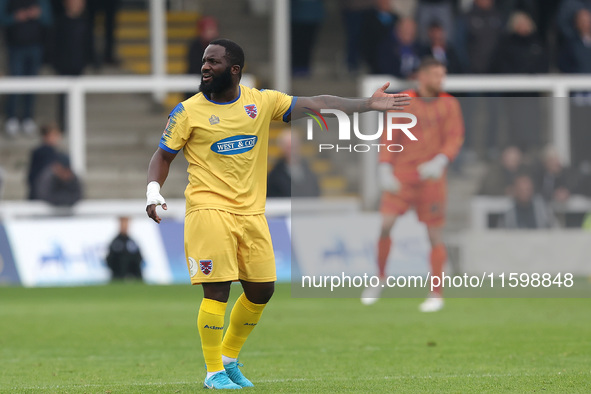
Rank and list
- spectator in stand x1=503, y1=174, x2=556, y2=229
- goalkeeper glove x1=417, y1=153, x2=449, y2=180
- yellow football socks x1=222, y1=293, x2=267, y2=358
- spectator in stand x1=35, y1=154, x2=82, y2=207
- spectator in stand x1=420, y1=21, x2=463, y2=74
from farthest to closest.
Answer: spectator in stand x1=420, y1=21, x2=463, y2=74 → spectator in stand x1=35, y1=154, x2=82, y2=207 → spectator in stand x1=503, y1=174, x2=556, y2=229 → goalkeeper glove x1=417, y1=153, x2=449, y2=180 → yellow football socks x1=222, y1=293, x2=267, y2=358

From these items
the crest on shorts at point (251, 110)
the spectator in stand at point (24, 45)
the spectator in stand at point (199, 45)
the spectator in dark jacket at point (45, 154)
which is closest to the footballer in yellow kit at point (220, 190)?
the crest on shorts at point (251, 110)

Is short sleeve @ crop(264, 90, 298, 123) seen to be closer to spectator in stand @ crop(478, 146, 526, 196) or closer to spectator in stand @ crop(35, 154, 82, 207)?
spectator in stand @ crop(478, 146, 526, 196)

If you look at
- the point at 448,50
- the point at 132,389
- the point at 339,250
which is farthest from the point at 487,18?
the point at 132,389

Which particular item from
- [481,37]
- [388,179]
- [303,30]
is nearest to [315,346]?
[388,179]

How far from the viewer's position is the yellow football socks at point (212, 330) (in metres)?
6.92

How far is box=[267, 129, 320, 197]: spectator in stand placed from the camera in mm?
15570

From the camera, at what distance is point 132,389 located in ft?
23.2

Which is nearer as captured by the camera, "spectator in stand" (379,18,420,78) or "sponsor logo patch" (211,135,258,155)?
"sponsor logo patch" (211,135,258,155)

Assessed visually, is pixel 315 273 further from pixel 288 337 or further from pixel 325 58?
pixel 325 58

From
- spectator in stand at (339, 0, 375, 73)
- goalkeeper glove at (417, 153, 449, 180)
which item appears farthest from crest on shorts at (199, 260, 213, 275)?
spectator in stand at (339, 0, 375, 73)

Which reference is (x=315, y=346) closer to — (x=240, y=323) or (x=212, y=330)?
(x=240, y=323)

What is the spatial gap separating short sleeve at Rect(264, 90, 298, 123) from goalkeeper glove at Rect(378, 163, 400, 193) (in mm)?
5336

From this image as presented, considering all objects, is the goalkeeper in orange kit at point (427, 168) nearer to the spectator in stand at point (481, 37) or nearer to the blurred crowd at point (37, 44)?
the spectator in stand at point (481, 37)

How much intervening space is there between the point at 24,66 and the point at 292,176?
21.3 feet
